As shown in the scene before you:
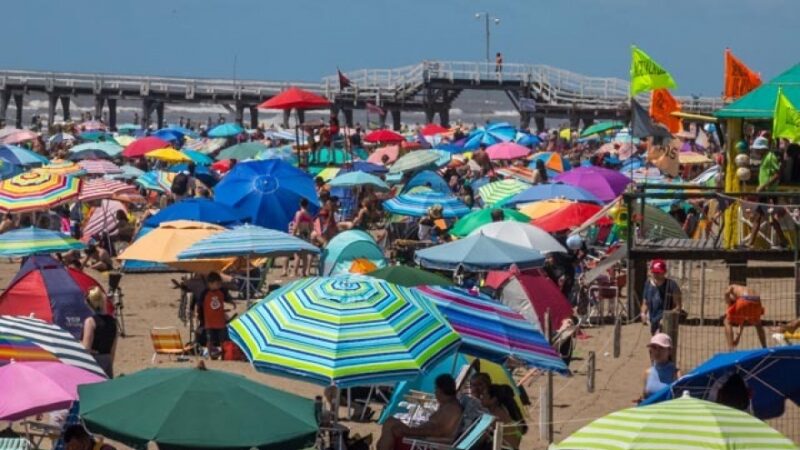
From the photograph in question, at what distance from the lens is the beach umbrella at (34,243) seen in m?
15.8

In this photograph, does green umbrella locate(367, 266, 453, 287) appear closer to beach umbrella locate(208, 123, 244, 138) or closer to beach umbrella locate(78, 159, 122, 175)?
beach umbrella locate(78, 159, 122, 175)

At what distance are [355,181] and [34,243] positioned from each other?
9.46 m

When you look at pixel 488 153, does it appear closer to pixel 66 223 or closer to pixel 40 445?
pixel 66 223

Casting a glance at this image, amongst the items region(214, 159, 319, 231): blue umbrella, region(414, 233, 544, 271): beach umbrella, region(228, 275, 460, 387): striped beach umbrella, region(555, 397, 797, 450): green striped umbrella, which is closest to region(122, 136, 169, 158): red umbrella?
region(214, 159, 319, 231): blue umbrella

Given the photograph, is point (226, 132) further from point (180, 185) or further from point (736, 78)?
point (736, 78)

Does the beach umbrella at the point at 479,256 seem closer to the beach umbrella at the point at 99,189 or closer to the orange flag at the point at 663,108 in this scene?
the orange flag at the point at 663,108

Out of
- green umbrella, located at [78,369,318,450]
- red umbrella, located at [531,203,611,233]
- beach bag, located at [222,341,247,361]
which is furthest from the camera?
red umbrella, located at [531,203,611,233]

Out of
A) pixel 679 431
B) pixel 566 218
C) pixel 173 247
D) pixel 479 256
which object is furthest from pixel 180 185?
pixel 679 431

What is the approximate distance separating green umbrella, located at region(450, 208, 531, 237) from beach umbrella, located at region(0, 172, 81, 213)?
4.39 m

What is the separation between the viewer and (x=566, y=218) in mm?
18266

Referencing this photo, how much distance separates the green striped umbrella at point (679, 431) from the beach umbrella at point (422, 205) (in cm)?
1398

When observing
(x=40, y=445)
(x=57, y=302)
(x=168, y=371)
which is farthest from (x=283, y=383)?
(x=168, y=371)

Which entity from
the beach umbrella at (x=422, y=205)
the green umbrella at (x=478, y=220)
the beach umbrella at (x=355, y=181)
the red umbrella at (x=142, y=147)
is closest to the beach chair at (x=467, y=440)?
the green umbrella at (x=478, y=220)

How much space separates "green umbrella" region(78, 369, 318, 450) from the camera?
24.9ft
